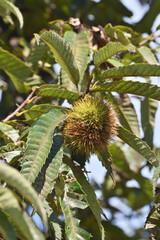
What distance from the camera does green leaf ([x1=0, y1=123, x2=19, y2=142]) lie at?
132 cm

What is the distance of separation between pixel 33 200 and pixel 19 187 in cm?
4

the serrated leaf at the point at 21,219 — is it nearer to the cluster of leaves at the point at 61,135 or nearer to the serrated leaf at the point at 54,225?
the cluster of leaves at the point at 61,135

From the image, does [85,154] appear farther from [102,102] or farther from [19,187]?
[19,187]

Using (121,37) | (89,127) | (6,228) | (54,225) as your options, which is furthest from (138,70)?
(6,228)

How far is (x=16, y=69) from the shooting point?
1787 mm

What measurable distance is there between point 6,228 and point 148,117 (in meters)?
1.21

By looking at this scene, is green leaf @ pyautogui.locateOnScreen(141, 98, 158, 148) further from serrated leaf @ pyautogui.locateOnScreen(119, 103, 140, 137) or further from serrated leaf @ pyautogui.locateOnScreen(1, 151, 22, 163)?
serrated leaf @ pyautogui.locateOnScreen(1, 151, 22, 163)

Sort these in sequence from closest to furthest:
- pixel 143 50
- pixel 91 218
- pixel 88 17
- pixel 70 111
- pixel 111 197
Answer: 1. pixel 70 111
2. pixel 143 50
3. pixel 91 218
4. pixel 88 17
5. pixel 111 197

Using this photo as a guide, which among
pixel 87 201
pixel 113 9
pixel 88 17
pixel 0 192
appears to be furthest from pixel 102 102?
pixel 113 9

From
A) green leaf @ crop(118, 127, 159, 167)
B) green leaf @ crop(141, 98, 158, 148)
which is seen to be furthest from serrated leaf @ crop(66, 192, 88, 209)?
green leaf @ crop(141, 98, 158, 148)

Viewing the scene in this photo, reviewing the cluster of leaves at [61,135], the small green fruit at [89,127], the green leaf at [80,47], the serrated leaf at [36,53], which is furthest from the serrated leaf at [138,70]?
the serrated leaf at [36,53]

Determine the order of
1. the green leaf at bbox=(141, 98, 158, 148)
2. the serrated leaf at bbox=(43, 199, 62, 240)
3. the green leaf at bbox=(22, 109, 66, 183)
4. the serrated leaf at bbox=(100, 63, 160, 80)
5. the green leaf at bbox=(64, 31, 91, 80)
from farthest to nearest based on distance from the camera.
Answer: the green leaf at bbox=(141, 98, 158, 148), the green leaf at bbox=(64, 31, 91, 80), the serrated leaf at bbox=(100, 63, 160, 80), the serrated leaf at bbox=(43, 199, 62, 240), the green leaf at bbox=(22, 109, 66, 183)

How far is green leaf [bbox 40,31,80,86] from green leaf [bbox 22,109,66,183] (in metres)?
0.20

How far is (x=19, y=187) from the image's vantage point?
70 cm
